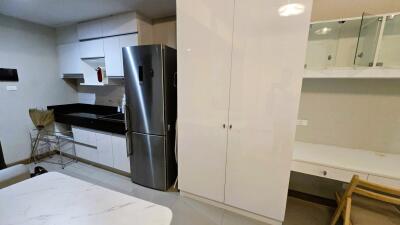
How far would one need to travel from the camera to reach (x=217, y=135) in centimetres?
178

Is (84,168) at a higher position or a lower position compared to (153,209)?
lower

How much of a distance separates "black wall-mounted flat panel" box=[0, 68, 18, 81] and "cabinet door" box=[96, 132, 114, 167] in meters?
1.62

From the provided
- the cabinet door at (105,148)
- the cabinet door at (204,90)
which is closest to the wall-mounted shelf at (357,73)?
the cabinet door at (204,90)

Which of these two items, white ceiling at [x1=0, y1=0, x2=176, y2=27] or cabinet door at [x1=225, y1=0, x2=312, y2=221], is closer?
cabinet door at [x1=225, y1=0, x2=312, y2=221]

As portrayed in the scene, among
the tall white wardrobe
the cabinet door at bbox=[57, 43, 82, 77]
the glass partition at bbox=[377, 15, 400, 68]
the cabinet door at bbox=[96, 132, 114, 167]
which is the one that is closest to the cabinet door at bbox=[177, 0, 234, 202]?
the tall white wardrobe

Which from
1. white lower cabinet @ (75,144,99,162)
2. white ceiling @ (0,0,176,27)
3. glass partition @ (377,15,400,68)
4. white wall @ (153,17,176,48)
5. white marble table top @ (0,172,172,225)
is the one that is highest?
white ceiling @ (0,0,176,27)

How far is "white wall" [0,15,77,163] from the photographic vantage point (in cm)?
262

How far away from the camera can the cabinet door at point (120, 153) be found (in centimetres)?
242

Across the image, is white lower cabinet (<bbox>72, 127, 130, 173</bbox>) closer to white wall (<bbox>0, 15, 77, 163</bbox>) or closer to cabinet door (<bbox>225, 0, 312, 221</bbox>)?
white wall (<bbox>0, 15, 77, 163</bbox>)

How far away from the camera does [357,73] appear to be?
4.99 ft

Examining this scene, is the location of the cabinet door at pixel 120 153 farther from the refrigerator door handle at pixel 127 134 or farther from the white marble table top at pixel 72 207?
the white marble table top at pixel 72 207

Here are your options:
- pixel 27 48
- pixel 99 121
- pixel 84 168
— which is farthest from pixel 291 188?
pixel 27 48

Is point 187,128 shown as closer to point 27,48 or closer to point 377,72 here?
point 377,72

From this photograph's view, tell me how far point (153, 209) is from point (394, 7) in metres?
2.51
